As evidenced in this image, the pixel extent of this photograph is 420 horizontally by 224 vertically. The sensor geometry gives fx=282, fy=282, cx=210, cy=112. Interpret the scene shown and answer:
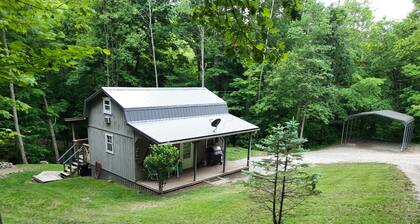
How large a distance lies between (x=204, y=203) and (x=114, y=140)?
5.81 metres

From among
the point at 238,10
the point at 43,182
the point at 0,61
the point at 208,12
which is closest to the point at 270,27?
the point at 238,10

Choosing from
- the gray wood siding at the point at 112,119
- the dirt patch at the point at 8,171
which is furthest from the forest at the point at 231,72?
the gray wood siding at the point at 112,119

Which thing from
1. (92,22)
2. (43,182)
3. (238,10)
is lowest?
(43,182)

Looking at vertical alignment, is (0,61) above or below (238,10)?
below

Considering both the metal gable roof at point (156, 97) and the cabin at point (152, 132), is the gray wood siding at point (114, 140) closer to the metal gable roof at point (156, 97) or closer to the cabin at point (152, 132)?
the cabin at point (152, 132)

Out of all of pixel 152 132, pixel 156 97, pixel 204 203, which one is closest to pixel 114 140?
pixel 152 132

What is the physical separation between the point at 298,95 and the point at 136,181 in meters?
11.6

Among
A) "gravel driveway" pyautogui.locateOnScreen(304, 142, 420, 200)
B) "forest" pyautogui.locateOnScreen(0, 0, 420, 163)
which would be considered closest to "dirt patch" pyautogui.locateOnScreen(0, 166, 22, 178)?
"forest" pyautogui.locateOnScreen(0, 0, 420, 163)

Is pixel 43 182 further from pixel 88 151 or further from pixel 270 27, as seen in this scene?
pixel 270 27

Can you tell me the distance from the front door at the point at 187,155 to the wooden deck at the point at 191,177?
0.35 meters

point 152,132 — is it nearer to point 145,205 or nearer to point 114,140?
point 114,140

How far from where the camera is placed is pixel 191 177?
12.2m

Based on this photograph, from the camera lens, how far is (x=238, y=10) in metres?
2.67

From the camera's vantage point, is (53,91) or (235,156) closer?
(235,156)
